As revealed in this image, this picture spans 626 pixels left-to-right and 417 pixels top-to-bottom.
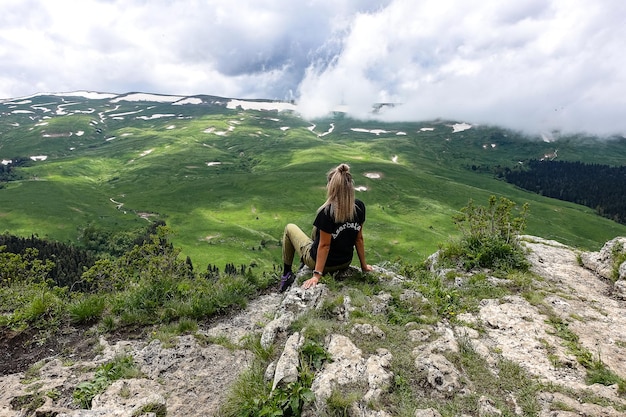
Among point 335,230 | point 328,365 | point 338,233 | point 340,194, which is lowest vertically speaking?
point 328,365

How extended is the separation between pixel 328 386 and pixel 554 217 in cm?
21367

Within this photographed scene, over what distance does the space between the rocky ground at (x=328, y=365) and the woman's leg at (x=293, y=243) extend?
2037 millimetres

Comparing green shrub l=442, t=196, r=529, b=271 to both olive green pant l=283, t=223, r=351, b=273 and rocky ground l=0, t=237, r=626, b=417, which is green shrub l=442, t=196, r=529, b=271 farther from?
olive green pant l=283, t=223, r=351, b=273

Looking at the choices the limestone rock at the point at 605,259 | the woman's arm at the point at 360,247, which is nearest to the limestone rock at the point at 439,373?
the woman's arm at the point at 360,247

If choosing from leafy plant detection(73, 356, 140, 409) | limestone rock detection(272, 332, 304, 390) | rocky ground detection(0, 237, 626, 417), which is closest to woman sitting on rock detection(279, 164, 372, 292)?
rocky ground detection(0, 237, 626, 417)

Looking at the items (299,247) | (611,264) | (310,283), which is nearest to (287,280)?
(299,247)

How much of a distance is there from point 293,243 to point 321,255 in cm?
238

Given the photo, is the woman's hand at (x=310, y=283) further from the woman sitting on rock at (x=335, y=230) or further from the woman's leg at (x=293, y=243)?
the woman's leg at (x=293, y=243)

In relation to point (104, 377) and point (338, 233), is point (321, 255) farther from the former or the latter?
point (104, 377)

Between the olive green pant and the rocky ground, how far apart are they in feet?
4.28

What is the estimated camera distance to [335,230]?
416 inches

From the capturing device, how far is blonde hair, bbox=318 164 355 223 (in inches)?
399

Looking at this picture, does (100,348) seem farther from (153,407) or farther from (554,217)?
(554,217)

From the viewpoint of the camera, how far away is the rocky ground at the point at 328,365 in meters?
6.74
